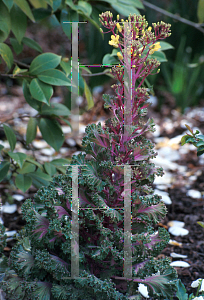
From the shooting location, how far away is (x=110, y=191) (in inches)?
38.1

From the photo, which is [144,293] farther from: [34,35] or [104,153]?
[34,35]

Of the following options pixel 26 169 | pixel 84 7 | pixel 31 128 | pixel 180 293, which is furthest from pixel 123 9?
pixel 180 293

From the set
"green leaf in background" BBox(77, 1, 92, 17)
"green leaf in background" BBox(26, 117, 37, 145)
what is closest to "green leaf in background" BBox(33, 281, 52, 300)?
"green leaf in background" BBox(26, 117, 37, 145)

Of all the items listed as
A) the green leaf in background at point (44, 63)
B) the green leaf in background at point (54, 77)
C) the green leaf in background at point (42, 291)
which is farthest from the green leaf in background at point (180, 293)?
the green leaf in background at point (44, 63)

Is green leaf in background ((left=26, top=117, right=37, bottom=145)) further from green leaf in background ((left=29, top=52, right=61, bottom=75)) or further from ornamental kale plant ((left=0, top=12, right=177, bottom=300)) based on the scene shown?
ornamental kale plant ((left=0, top=12, right=177, bottom=300))

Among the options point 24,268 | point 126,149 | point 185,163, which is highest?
point 126,149

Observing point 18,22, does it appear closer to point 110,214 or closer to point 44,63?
point 44,63

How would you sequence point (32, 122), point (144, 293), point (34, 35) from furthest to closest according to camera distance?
point (34, 35)
point (32, 122)
point (144, 293)

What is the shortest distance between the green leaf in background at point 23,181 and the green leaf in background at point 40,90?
35cm

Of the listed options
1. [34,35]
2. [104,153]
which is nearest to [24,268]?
[104,153]

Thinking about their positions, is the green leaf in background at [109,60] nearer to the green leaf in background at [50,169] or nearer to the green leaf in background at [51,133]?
the green leaf in background at [51,133]

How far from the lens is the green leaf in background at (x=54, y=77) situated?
1.20 m

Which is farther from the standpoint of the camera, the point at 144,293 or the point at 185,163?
the point at 185,163

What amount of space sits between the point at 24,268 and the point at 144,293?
442 millimetres
